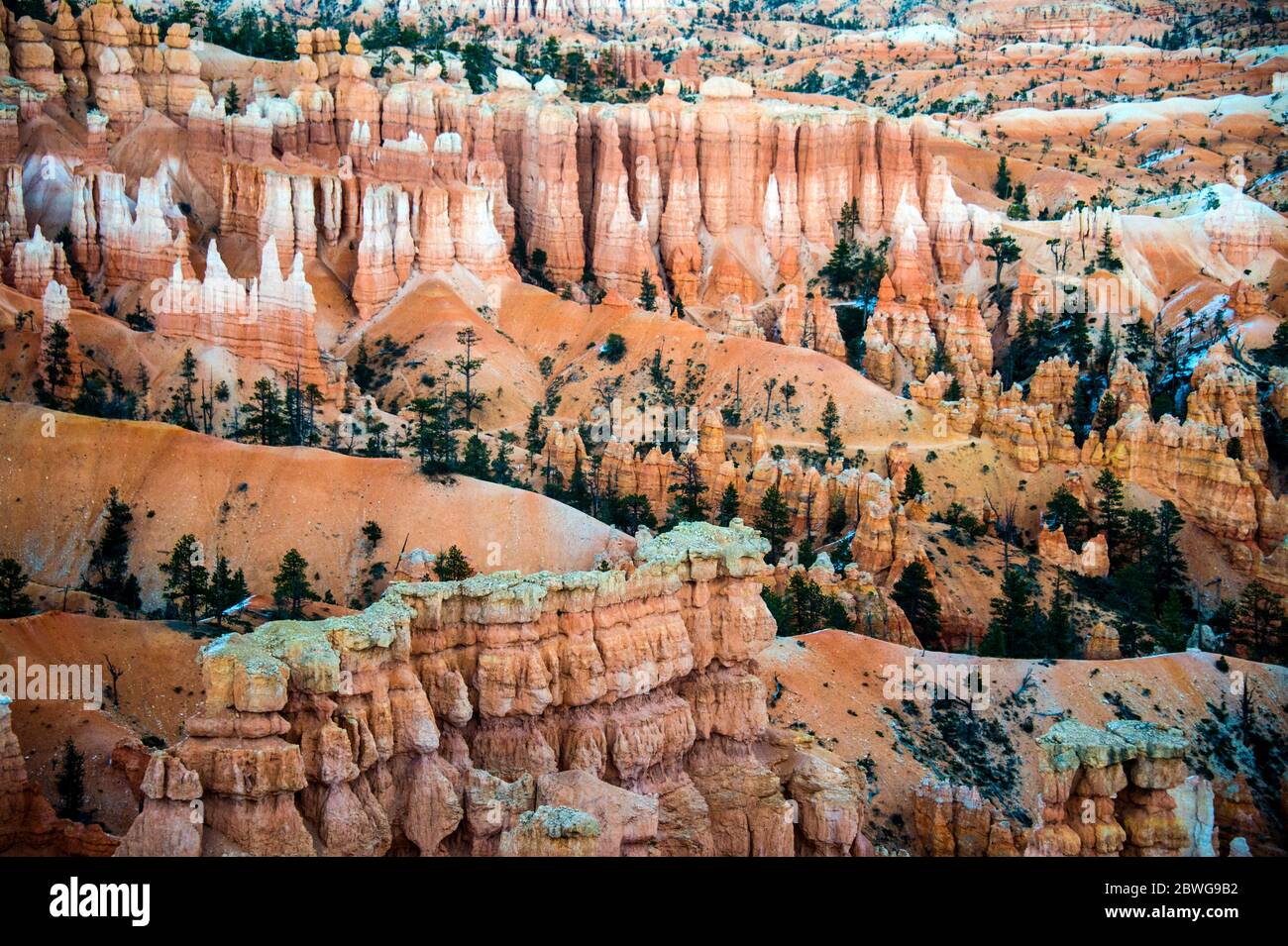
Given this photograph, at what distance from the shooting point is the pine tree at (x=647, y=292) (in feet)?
439

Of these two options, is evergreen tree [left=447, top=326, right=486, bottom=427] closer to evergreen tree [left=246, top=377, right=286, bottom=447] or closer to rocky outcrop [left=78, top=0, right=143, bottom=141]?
evergreen tree [left=246, top=377, right=286, bottom=447]

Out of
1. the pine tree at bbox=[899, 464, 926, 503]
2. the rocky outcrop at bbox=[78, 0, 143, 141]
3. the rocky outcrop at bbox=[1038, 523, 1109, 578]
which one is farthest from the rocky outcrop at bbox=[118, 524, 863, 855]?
the rocky outcrop at bbox=[78, 0, 143, 141]

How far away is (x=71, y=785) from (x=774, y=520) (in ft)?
154

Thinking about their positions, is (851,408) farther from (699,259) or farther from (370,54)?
(370,54)

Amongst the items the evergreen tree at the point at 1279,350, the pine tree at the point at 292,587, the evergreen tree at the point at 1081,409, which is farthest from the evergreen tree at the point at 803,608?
the evergreen tree at the point at 1279,350

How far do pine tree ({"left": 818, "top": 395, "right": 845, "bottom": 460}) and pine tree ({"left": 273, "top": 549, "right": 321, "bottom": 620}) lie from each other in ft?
123

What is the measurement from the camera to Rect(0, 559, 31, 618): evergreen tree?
71562 millimetres

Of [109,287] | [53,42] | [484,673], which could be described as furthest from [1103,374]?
[484,673]

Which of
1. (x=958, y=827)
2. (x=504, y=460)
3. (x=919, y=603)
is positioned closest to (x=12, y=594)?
(x=504, y=460)

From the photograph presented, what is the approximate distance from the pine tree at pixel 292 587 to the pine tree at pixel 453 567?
5185 millimetres

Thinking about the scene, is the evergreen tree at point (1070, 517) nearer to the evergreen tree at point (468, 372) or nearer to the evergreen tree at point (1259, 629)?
the evergreen tree at point (1259, 629)

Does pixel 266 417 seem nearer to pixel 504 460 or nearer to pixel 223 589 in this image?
pixel 504 460

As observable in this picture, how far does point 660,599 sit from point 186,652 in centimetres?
1933

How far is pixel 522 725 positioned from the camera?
54.3 m
